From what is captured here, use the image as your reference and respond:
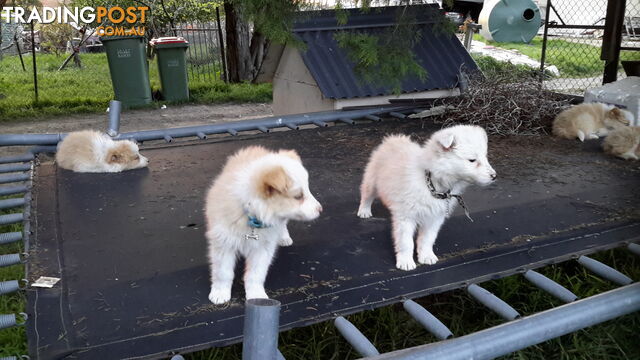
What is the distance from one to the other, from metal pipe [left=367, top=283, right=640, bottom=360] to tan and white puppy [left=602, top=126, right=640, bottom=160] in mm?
2753

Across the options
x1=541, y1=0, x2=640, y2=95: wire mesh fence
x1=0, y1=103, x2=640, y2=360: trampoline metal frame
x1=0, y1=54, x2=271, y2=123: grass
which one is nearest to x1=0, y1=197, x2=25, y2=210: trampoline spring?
x1=0, y1=103, x2=640, y2=360: trampoline metal frame

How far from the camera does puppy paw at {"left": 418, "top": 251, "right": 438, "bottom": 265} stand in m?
2.71

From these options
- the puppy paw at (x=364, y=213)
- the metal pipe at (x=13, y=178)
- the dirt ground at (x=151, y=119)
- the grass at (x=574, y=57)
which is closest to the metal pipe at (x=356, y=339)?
the puppy paw at (x=364, y=213)

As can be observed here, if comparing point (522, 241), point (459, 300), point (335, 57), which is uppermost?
point (335, 57)

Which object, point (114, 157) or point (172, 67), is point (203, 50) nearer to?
point (172, 67)

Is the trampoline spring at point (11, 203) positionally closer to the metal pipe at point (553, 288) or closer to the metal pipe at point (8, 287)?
the metal pipe at point (8, 287)

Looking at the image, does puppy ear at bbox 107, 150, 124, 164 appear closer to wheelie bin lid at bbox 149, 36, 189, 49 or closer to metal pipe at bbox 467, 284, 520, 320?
metal pipe at bbox 467, 284, 520, 320

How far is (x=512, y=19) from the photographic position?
14820 millimetres

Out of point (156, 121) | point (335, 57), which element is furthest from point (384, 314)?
point (156, 121)

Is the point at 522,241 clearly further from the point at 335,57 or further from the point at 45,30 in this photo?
the point at 45,30

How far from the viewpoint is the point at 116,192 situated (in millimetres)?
3877

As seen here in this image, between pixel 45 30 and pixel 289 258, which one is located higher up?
pixel 45 30

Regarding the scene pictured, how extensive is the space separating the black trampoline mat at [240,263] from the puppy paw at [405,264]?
39mm

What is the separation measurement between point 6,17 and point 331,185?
43.0ft
